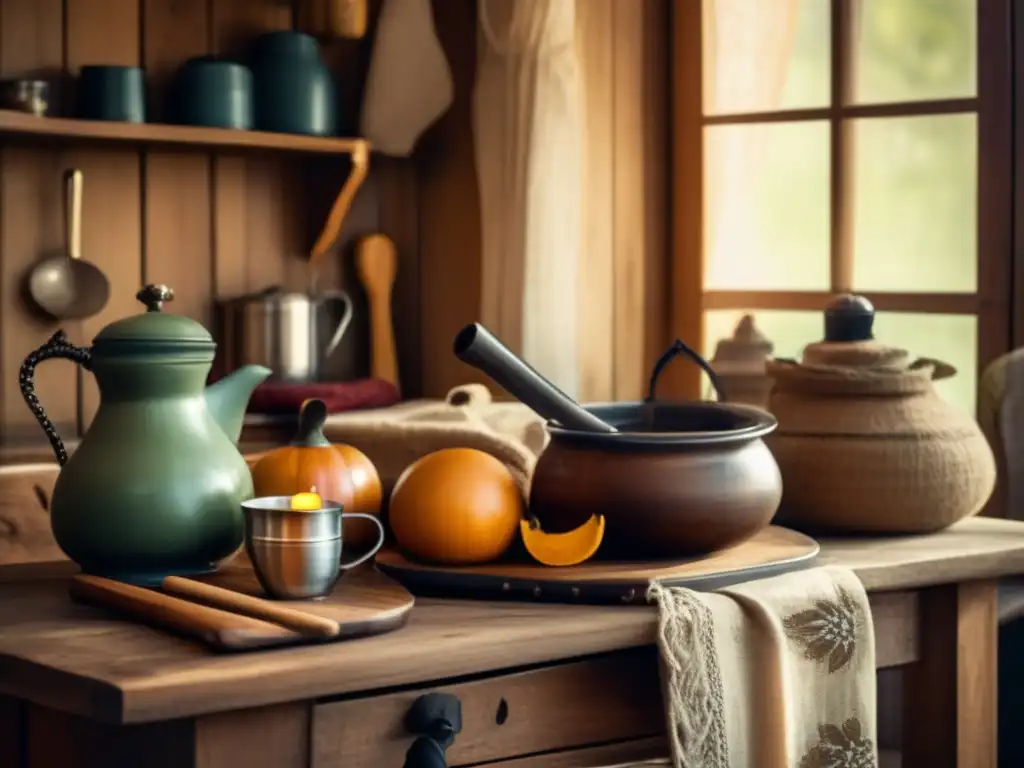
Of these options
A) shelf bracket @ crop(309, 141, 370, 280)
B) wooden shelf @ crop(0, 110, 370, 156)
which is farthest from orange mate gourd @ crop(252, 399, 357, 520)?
shelf bracket @ crop(309, 141, 370, 280)

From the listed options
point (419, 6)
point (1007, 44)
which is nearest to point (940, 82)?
point (1007, 44)

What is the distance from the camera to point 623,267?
10.3ft

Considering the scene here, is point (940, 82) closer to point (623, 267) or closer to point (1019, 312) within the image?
point (1019, 312)

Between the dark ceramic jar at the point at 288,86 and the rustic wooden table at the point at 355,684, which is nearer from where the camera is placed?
Answer: the rustic wooden table at the point at 355,684

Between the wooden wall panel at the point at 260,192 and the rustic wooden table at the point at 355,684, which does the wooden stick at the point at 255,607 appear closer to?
the rustic wooden table at the point at 355,684

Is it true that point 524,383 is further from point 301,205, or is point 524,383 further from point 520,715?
point 301,205

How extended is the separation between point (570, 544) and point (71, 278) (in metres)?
1.75

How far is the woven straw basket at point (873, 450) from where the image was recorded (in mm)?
1602

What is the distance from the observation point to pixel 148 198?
2.98 metres

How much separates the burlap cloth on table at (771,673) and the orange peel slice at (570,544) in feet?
0.31

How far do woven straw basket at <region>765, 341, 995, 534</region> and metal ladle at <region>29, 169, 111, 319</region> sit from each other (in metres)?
1.60

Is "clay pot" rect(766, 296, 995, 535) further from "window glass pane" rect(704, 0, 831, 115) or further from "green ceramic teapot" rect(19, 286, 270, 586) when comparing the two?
"window glass pane" rect(704, 0, 831, 115)

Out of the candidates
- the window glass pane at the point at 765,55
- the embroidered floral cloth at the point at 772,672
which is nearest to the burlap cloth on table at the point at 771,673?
the embroidered floral cloth at the point at 772,672

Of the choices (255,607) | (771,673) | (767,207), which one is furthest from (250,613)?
(767,207)
